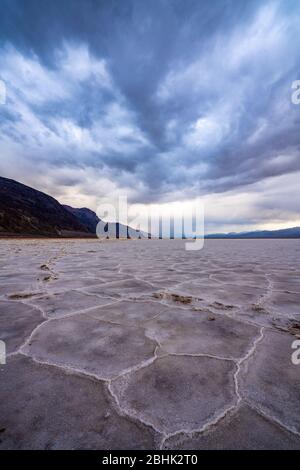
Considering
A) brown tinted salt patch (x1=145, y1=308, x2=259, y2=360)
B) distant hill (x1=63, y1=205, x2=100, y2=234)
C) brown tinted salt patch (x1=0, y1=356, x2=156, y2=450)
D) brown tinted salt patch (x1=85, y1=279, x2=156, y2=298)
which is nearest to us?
brown tinted salt patch (x1=0, y1=356, x2=156, y2=450)

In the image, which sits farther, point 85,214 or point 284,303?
point 85,214

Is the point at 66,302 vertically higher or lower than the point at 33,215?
lower

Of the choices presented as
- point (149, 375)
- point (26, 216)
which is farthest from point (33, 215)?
point (149, 375)

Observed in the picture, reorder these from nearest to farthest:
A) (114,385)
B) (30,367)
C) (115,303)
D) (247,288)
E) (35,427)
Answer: (35,427), (114,385), (30,367), (115,303), (247,288)

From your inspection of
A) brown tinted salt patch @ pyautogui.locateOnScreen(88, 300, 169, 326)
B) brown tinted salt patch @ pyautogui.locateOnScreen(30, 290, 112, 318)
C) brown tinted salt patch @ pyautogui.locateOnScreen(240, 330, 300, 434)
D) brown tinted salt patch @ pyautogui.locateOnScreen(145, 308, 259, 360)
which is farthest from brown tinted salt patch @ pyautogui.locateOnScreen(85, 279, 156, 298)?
brown tinted salt patch @ pyautogui.locateOnScreen(240, 330, 300, 434)

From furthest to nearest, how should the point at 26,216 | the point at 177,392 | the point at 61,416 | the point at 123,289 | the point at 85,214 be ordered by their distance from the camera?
the point at 85,214 < the point at 26,216 < the point at 123,289 < the point at 177,392 < the point at 61,416

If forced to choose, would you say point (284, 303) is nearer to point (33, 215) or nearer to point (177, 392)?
point (177, 392)

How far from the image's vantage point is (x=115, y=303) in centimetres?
281

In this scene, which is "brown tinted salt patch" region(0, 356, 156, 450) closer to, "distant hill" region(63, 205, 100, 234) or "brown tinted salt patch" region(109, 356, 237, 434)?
"brown tinted salt patch" region(109, 356, 237, 434)
